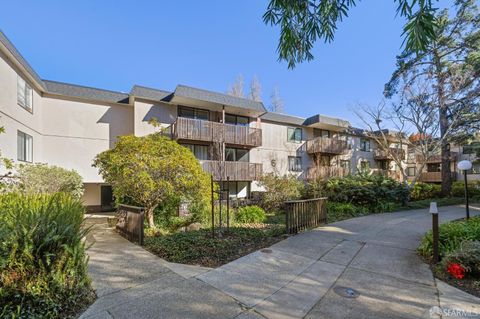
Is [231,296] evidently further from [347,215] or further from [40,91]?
[40,91]

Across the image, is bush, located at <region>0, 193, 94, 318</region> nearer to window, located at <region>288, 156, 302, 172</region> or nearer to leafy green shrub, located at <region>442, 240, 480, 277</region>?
leafy green shrub, located at <region>442, 240, 480, 277</region>

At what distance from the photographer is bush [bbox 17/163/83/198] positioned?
27.7 ft

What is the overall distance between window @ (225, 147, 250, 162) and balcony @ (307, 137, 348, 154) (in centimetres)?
605

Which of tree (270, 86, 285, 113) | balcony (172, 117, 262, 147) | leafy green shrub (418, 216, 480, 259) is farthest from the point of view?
tree (270, 86, 285, 113)

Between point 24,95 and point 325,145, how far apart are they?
1921 cm

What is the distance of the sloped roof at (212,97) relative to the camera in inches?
519

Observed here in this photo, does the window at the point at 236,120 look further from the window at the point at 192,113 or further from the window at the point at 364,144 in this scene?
the window at the point at 364,144

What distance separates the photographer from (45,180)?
9.24m

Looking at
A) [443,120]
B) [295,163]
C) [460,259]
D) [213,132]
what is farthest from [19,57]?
[443,120]

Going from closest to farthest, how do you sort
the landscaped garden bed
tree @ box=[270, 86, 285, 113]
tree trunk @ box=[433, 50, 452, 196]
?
the landscaped garden bed → tree trunk @ box=[433, 50, 452, 196] → tree @ box=[270, 86, 285, 113]

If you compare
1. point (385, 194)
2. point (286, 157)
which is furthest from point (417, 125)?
point (286, 157)

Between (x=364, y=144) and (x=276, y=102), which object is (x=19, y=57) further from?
(x=364, y=144)

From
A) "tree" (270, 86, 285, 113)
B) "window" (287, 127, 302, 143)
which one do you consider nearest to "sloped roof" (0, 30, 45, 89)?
"window" (287, 127, 302, 143)

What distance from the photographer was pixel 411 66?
1628 centimetres
